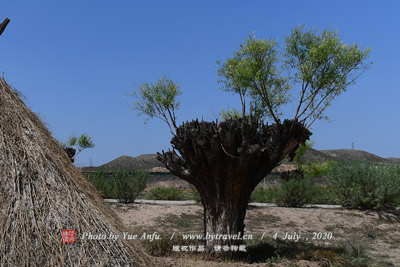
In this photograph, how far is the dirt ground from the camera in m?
10.2

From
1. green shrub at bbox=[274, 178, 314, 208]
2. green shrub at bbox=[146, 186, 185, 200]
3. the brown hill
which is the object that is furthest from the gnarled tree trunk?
the brown hill

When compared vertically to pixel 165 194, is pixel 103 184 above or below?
above

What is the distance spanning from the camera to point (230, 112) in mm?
22984

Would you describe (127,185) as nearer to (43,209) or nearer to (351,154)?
(43,209)

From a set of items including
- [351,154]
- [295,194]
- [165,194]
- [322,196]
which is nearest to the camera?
[295,194]

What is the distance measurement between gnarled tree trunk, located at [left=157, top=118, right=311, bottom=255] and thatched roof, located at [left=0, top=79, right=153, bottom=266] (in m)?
3.25

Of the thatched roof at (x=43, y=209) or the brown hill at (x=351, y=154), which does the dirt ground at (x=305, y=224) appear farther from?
the brown hill at (x=351, y=154)

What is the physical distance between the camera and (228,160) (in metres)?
7.72

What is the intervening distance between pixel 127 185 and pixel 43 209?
36.3 feet

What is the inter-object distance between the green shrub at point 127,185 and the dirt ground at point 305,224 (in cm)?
133

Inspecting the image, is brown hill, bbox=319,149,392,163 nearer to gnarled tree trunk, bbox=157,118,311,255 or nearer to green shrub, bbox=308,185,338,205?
green shrub, bbox=308,185,338,205

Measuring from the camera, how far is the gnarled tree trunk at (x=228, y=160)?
24.7ft

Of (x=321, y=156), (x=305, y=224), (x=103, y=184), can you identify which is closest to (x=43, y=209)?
(x=305, y=224)

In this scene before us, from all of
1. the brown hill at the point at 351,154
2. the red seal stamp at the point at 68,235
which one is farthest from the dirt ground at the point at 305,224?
the brown hill at the point at 351,154
